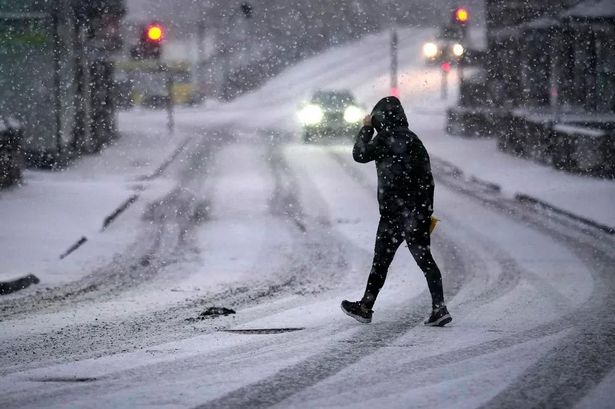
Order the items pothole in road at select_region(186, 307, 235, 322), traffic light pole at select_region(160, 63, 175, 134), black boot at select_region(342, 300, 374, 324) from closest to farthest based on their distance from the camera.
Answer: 1. black boot at select_region(342, 300, 374, 324)
2. pothole in road at select_region(186, 307, 235, 322)
3. traffic light pole at select_region(160, 63, 175, 134)

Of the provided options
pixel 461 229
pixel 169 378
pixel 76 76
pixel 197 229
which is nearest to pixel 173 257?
pixel 197 229

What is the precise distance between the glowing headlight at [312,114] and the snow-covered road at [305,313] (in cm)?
1421

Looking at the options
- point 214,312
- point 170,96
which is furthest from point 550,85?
point 214,312

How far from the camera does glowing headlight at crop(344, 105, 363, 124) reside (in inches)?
1369

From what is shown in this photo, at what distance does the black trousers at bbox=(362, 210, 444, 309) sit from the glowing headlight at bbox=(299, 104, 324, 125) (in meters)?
27.0

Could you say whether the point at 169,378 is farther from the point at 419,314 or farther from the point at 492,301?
the point at 492,301

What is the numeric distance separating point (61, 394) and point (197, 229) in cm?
970

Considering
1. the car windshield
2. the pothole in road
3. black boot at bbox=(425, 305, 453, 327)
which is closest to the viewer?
black boot at bbox=(425, 305, 453, 327)

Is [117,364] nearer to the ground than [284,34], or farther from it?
nearer to the ground

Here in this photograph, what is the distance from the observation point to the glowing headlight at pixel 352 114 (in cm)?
3478

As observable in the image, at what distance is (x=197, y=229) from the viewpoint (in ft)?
49.7

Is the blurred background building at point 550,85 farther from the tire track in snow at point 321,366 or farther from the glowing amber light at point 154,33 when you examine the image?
the tire track in snow at point 321,366

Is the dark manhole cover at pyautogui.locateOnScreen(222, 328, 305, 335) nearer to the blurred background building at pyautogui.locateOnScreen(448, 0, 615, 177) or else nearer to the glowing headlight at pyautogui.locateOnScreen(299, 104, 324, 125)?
the blurred background building at pyautogui.locateOnScreen(448, 0, 615, 177)

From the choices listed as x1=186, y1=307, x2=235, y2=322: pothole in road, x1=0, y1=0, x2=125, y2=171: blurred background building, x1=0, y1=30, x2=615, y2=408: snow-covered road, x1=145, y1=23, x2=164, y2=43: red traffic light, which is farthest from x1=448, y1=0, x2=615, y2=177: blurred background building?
x1=186, y1=307, x2=235, y2=322: pothole in road
